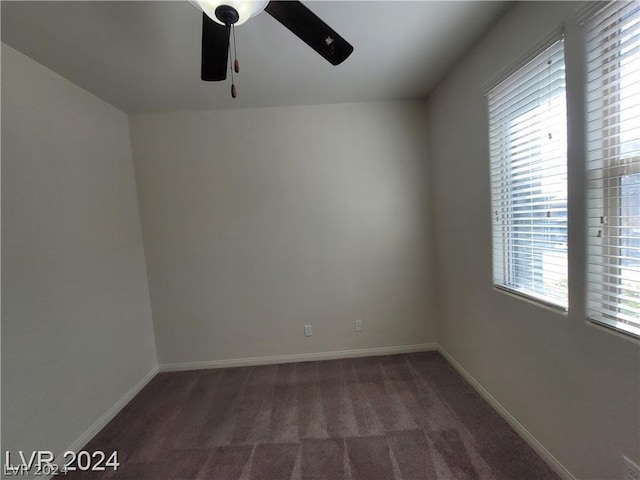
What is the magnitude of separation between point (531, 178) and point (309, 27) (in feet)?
4.52

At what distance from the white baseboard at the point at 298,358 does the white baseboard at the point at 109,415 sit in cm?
21

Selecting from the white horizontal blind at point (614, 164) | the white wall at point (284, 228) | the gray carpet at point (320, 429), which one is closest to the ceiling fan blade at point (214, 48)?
the white wall at point (284, 228)

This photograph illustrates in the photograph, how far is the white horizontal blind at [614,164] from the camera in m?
0.92

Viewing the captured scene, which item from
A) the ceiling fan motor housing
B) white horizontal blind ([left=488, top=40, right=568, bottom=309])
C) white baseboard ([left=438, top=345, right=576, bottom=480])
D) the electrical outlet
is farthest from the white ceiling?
white baseboard ([left=438, top=345, right=576, bottom=480])

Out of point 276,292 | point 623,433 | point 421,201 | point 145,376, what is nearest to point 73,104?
point 276,292

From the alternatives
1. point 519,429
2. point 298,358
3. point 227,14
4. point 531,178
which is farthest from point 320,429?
point 227,14

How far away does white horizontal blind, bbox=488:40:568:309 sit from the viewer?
1.19 metres

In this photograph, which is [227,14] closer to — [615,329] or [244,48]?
[244,48]

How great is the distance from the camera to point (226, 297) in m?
2.43

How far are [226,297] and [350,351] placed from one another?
137 cm

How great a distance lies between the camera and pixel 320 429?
1.62 meters

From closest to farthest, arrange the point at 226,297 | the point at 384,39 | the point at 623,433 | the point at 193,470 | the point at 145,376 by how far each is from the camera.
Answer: the point at 623,433
the point at 193,470
the point at 384,39
the point at 145,376
the point at 226,297

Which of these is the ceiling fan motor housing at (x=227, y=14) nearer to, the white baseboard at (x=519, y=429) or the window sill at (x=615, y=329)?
the window sill at (x=615, y=329)

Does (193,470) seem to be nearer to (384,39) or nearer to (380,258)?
(380,258)
